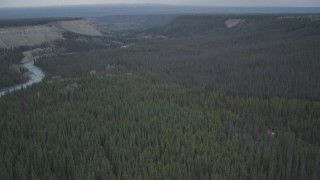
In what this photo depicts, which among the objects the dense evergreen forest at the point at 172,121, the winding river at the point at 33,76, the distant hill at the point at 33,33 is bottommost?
the winding river at the point at 33,76

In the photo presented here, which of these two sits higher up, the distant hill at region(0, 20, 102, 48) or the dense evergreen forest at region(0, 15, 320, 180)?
the distant hill at region(0, 20, 102, 48)

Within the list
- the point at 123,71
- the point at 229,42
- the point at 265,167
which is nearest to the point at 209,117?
the point at 265,167

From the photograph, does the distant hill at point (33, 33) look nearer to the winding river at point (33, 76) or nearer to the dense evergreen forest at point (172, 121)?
the winding river at point (33, 76)

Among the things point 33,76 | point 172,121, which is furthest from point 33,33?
point 172,121

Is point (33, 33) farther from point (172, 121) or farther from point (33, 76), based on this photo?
point (172, 121)

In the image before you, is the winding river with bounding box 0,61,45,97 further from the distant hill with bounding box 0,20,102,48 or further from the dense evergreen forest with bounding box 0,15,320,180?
the distant hill with bounding box 0,20,102,48

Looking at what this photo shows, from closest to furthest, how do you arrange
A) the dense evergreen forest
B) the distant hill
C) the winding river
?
the dense evergreen forest < the winding river < the distant hill

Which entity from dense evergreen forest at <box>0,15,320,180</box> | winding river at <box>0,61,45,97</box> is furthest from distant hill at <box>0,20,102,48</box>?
dense evergreen forest at <box>0,15,320,180</box>

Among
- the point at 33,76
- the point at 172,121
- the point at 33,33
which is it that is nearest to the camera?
the point at 172,121

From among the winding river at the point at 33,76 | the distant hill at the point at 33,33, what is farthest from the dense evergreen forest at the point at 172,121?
the distant hill at the point at 33,33

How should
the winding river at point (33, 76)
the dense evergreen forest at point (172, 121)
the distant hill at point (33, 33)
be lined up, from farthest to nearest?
the distant hill at point (33, 33) → the winding river at point (33, 76) → the dense evergreen forest at point (172, 121)
